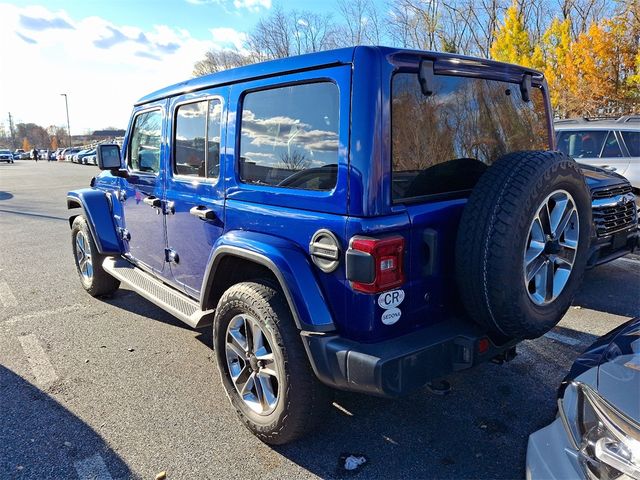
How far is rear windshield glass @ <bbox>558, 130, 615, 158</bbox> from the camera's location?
23.8 feet

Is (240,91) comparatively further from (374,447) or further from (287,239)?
(374,447)

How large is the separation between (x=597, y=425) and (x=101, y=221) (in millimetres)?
4530

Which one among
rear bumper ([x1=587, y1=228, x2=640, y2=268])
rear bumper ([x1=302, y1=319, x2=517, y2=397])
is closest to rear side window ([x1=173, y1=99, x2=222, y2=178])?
rear bumper ([x1=302, y1=319, x2=517, y2=397])

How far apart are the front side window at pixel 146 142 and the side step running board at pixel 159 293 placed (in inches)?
37.2

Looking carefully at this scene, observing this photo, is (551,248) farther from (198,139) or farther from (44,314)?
(44,314)

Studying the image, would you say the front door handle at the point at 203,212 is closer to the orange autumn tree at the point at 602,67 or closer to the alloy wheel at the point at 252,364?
the alloy wheel at the point at 252,364

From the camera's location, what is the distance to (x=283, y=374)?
239 cm

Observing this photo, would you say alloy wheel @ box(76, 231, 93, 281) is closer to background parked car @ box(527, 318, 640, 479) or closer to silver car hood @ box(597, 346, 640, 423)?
background parked car @ box(527, 318, 640, 479)

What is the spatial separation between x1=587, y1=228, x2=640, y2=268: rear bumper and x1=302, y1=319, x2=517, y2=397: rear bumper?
2.77m

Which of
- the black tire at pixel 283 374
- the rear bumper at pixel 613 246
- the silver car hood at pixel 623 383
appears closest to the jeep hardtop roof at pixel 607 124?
the rear bumper at pixel 613 246

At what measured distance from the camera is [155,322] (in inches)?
174

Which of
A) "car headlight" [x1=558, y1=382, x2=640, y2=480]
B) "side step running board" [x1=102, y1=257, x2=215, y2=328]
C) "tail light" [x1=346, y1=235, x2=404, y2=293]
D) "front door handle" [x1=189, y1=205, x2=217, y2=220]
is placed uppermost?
"front door handle" [x1=189, y1=205, x2=217, y2=220]

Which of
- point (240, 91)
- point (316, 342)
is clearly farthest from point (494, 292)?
point (240, 91)

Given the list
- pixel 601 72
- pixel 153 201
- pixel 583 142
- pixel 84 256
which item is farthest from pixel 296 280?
pixel 601 72
